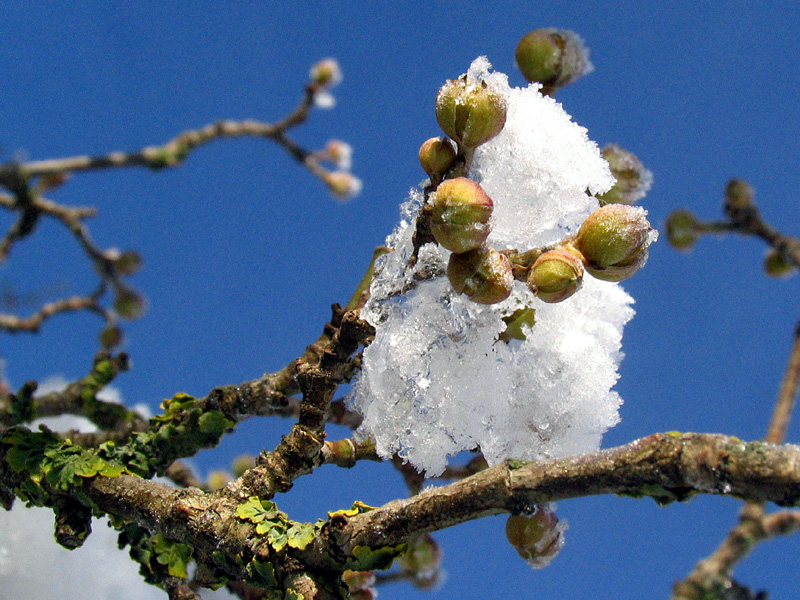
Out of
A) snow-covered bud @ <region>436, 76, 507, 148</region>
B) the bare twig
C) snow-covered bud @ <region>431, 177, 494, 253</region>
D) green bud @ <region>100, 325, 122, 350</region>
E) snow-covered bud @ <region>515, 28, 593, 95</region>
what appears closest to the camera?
snow-covered bud @ <region>431, 177, 494, 253</region>

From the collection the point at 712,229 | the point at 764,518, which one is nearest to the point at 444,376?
the point at 764,518

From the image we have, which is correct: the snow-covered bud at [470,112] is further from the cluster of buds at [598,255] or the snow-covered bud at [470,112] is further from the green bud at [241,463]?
the green bud at [241,463]

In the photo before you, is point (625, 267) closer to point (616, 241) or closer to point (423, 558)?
point (616, 241)

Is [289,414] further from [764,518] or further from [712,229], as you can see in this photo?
[712,229]

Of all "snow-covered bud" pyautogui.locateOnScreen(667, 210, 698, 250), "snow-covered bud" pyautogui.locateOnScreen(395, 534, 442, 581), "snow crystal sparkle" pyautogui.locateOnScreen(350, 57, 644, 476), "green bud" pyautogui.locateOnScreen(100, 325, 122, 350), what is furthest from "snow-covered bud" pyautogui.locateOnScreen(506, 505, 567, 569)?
"green bud" pyautogui.locateOnScreen(100, 325, 122, 350)

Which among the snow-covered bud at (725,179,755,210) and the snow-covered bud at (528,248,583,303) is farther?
the snow-covered bud at (725,179,755,210)

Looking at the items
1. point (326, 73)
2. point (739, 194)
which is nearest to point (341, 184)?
point (326, 73)

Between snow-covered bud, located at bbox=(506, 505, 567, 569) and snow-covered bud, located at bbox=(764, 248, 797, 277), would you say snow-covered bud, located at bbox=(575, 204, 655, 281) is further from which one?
snow-covered bud, located at bbox=(764, 248, 797, 277)
